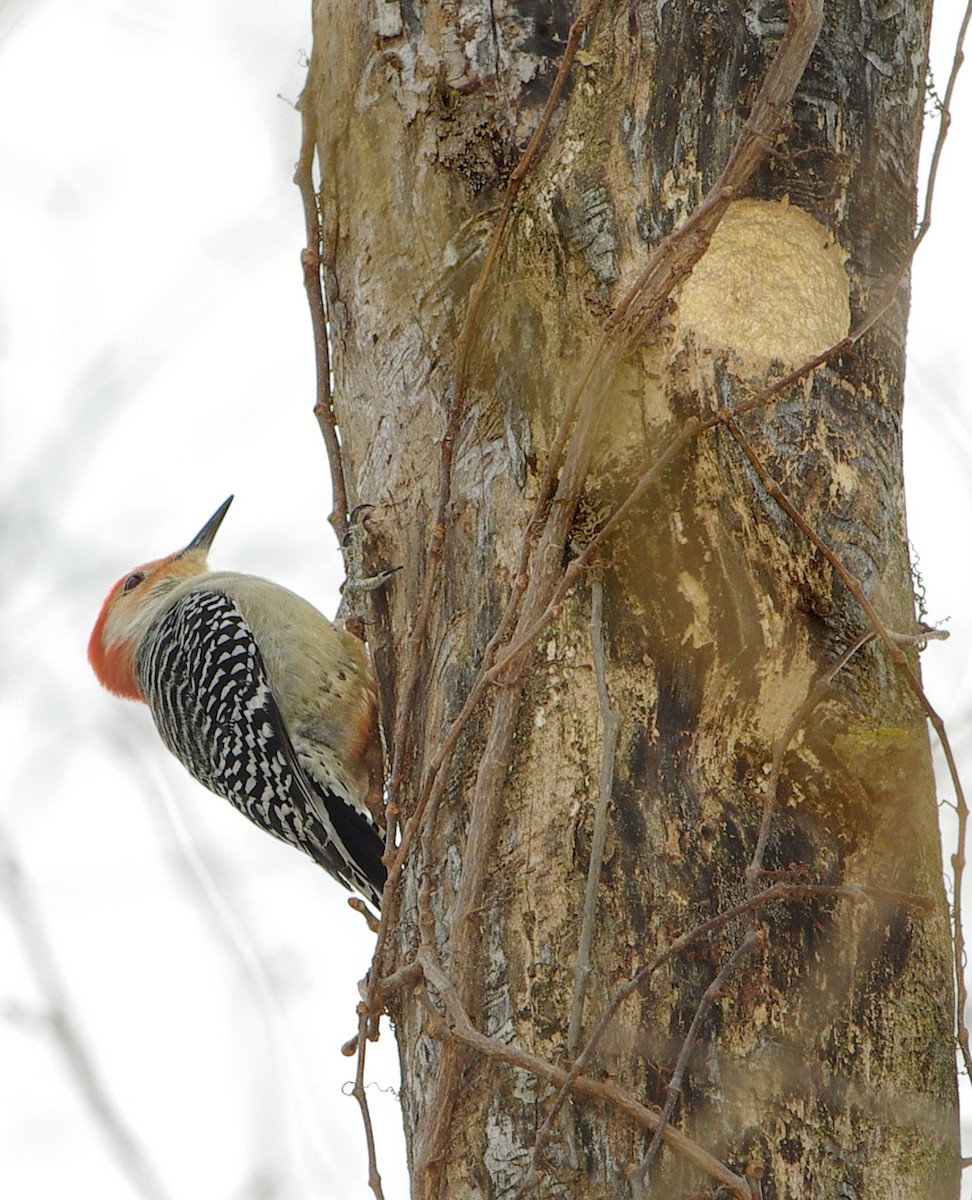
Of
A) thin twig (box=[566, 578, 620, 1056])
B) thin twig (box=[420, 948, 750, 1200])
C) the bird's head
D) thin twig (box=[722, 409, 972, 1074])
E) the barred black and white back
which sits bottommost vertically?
thin twig (box=[420, 948, 750, 1200])

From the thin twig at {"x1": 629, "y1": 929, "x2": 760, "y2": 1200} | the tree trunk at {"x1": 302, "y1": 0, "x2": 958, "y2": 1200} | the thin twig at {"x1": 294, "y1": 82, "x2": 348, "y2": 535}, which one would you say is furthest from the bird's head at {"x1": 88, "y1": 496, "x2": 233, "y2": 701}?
the thin twig at {"x1": 629, "y1": 929, "x2": 760, "y2": 1200}

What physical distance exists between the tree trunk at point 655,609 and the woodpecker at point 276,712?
4.44 feet

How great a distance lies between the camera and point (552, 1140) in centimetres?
196

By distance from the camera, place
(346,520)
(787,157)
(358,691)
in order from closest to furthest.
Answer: (787,157)
(346,520)
(358,691)

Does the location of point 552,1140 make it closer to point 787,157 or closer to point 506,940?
point 506,940

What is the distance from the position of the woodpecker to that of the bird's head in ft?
1.27

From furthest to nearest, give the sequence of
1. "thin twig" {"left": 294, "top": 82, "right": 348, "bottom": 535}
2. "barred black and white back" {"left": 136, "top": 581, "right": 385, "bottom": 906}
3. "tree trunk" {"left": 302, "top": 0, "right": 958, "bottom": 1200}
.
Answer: "barred black and white back" {"left": 136, "top": 581, "right": 385, "bottom": 906}
"thin twig" {"left": 294, "top": 82, "right": 348, "bottom": 535}
"tree trunk" {"left": 302, "top": 0, "right": 958, "bottom": 1200}

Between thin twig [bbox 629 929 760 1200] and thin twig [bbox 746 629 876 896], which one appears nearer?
thin twig [bbox 629 929 760 1200]

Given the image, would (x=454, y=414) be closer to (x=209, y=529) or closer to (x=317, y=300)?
(x=317, y=300)

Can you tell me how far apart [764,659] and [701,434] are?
0.38m

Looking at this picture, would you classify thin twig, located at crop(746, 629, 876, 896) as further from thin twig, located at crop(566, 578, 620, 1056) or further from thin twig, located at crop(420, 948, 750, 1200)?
thin twig, located at crop(420, 948, 750, 1200)

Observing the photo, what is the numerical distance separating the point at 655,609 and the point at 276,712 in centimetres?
226

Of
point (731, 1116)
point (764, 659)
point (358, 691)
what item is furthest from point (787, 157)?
point (358, 691)

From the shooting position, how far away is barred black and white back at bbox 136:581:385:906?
4.04 m
